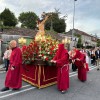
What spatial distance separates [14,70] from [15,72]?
0.08 metres

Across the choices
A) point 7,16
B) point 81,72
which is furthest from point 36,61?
point 7,16

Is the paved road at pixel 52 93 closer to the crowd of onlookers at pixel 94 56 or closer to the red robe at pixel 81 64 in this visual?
the red robe at pixel 81 64

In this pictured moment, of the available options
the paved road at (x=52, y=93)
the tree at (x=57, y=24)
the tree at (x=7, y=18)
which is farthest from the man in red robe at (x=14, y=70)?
the tree at (x=57, y=24)

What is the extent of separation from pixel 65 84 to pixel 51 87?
2.52 ft

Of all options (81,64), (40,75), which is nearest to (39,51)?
(40,75)

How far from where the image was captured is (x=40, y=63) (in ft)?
26.4

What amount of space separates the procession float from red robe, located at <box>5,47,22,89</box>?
0.77 metres

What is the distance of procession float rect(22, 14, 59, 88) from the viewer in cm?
816

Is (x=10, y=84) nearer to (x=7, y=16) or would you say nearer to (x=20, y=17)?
(x=7, y=16)

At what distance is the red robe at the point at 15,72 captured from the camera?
756cm

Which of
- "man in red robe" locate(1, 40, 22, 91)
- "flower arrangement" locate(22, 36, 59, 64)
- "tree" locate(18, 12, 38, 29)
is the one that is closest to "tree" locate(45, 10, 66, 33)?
"tree" locate(18, 12, 38, 29)

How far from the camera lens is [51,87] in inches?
329

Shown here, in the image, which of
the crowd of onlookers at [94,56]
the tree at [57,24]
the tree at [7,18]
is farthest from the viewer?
the tree at [57,24]

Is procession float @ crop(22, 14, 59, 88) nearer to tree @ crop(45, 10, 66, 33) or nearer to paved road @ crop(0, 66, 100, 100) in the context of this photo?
paved road @ crop(0, 66, 100, 100)
